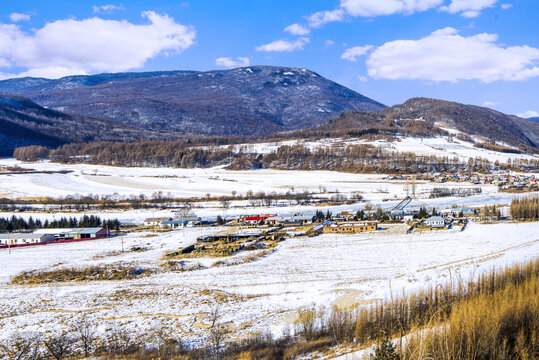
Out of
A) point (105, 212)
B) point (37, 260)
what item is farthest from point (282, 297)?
point (105, 212)

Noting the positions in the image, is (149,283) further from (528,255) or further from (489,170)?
(489,170)

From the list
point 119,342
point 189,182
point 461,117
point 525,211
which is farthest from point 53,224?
point 461,117

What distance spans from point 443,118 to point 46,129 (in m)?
144

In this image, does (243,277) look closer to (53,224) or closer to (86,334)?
(86,334)

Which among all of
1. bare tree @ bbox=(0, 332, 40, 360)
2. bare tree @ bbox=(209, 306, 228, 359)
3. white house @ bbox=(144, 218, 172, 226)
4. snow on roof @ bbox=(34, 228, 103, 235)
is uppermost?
white house @ bbox=(144, 218, 172, 226)

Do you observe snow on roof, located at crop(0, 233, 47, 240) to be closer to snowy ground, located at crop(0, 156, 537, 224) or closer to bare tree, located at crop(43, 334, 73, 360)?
snowy ground, located at crop(0, 156, 537, 224)

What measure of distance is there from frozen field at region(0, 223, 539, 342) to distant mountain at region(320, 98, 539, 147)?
107563mm

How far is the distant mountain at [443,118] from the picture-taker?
138625 mm

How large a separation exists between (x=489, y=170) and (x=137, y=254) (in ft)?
241

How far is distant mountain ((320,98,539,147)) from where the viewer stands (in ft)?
455

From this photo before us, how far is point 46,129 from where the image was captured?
474 ft

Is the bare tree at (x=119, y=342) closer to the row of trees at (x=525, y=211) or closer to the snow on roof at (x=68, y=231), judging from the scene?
the snow on roof at (x=68, y=231)

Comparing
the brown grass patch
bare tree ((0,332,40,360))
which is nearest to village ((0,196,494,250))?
the brown grass patch

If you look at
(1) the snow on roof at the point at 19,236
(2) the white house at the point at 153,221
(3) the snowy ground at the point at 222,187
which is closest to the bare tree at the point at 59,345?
(1) the snow on roof at the point at 19,236
